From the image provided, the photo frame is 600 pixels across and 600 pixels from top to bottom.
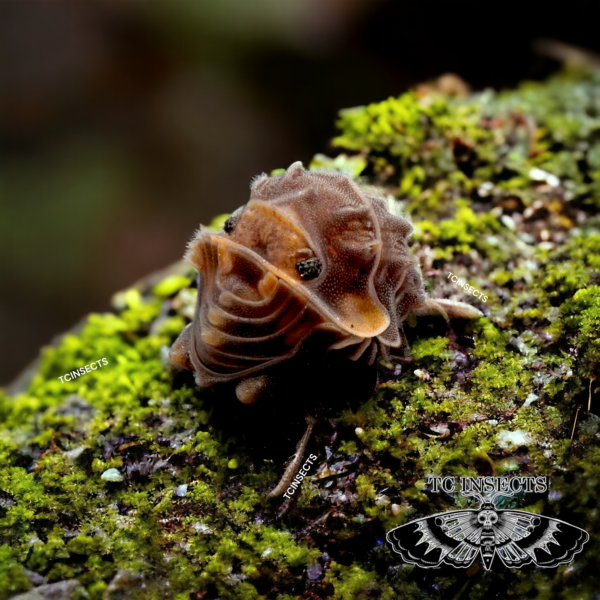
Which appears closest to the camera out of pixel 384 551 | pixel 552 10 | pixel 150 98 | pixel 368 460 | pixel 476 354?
pixel 384 551

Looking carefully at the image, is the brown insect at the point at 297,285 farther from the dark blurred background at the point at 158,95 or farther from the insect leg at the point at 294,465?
the dark blurred background at the point at 158,95

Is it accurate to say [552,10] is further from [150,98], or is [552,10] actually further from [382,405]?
[382,405]

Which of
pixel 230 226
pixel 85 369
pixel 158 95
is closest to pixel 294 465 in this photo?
pixel 230 226

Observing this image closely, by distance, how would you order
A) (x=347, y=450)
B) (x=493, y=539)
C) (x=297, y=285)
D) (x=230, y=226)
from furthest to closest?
(x=347, y=450)
(x=230, y=226)
(x=297, y=285)
(x=493, y=539)

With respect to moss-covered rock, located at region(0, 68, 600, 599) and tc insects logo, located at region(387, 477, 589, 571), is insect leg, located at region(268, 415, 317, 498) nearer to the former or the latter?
moss-covered rock, located at region(0, 68, 600, 599)

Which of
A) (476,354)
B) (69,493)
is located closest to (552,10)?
(476,354)

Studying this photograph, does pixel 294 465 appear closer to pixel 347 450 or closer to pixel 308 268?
pixel 347 450
